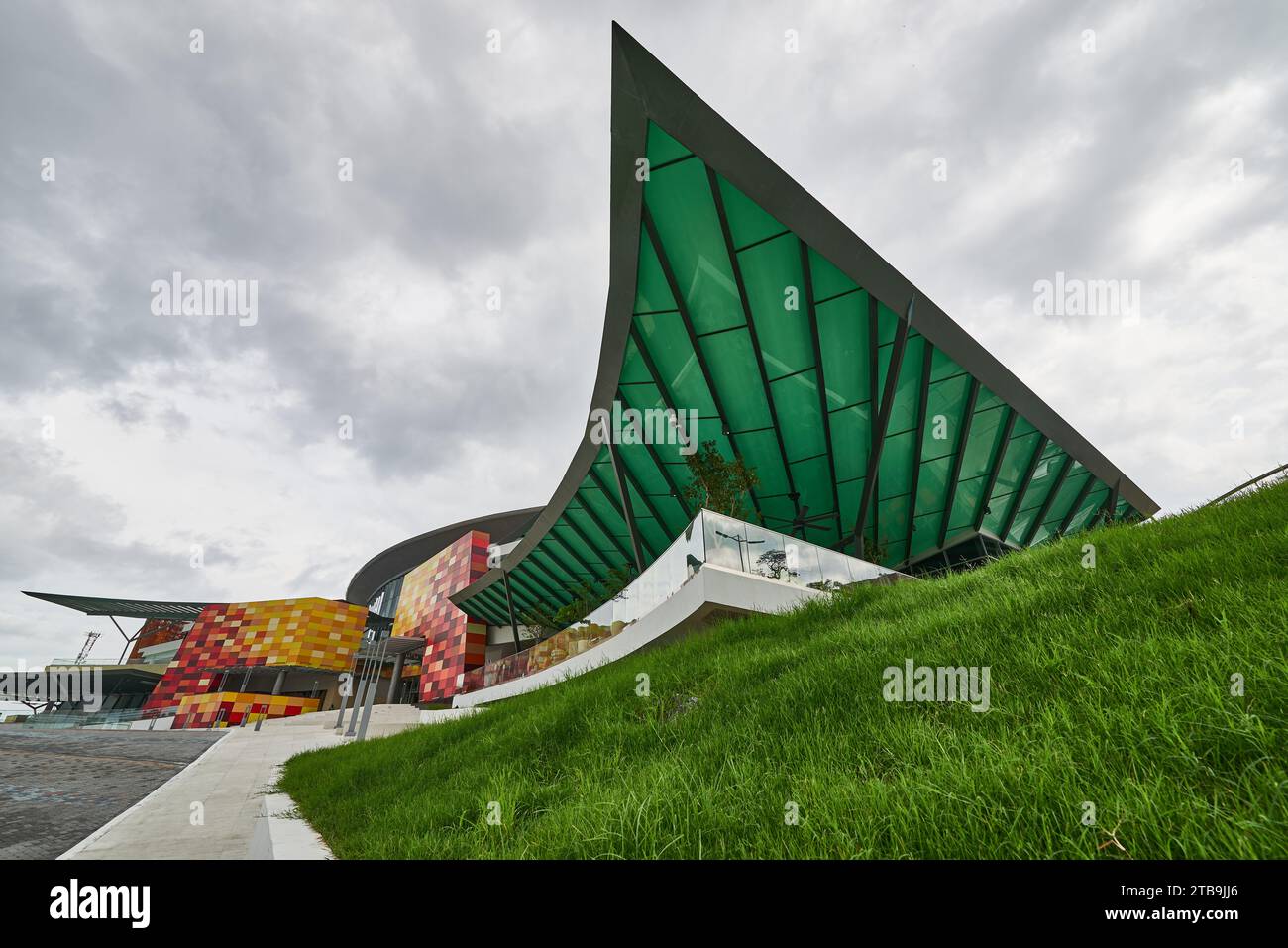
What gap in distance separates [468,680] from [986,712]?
23718 millimetres

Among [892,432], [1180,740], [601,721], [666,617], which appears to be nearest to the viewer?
[1180,740]

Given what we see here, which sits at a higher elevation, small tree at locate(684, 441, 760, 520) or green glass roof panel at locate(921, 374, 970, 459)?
green glass roof panel at locate(921, 374, 970, 459)

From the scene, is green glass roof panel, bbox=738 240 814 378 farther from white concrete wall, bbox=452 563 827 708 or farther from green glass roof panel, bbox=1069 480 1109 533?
green glass roof panel, bbox=1069 480 1109 533

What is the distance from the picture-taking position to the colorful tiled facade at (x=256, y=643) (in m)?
42.0

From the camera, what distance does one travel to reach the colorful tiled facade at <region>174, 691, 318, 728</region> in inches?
1523

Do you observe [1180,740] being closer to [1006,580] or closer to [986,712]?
[986,712]

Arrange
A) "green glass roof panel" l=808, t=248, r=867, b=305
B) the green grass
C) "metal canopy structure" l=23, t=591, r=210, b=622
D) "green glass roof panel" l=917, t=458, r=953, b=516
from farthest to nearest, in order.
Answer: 1. "metal canopy structure" l=23, t=591, r=210, b=622
2. "green glass roof panel" l=917, t=458, r=953, b=516
3. "green glass roof panel" l=808, t=248, r=867, b=305
4. the green grass

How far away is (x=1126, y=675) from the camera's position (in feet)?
8.04

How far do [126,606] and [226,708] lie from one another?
19.7 m

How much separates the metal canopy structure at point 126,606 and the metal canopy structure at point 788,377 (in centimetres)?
4606

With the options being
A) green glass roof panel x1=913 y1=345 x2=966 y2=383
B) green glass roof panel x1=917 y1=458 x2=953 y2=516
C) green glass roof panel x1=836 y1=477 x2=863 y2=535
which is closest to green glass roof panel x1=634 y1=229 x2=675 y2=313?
green glass roof panel x1=913 y1=345 x2=966 y2=383

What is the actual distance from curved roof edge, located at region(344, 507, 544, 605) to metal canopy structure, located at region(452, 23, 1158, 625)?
85.0ft
